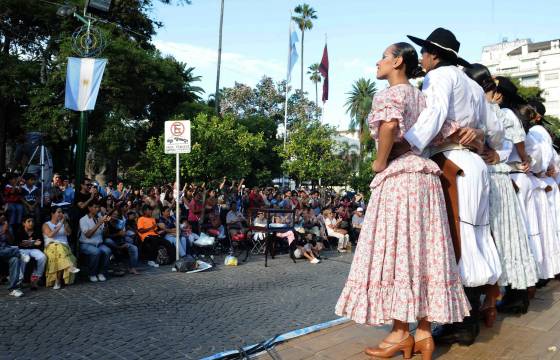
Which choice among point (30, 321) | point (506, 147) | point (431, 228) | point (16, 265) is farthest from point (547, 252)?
point (16, 265)

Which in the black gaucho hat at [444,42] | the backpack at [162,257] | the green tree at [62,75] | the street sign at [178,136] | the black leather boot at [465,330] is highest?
the green tree at [62,75]

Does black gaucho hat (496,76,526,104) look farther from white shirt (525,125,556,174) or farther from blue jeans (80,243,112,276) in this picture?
blue jeans (80,243,112,276)

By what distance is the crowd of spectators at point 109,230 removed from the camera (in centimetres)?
707

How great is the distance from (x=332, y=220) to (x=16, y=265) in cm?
933

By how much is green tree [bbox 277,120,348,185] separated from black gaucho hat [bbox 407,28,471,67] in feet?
86.3

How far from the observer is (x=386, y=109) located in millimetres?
2877

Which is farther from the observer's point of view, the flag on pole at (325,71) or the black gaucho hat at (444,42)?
the flag on pole at (325,71)

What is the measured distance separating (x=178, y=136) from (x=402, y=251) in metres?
7.38

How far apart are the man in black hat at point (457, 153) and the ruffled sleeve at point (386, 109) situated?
171mm

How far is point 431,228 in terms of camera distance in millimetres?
2867

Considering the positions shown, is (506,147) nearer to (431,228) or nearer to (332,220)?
(431,228)

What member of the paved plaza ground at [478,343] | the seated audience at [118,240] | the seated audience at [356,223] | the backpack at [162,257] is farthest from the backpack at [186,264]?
the seated audience at [356,223]

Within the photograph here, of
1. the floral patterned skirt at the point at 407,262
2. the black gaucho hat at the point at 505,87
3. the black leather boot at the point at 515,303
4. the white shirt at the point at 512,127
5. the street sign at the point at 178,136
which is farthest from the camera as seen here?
the street sign at the point at 178,136

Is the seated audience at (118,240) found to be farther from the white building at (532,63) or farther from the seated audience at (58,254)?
the white building at (532,63)
